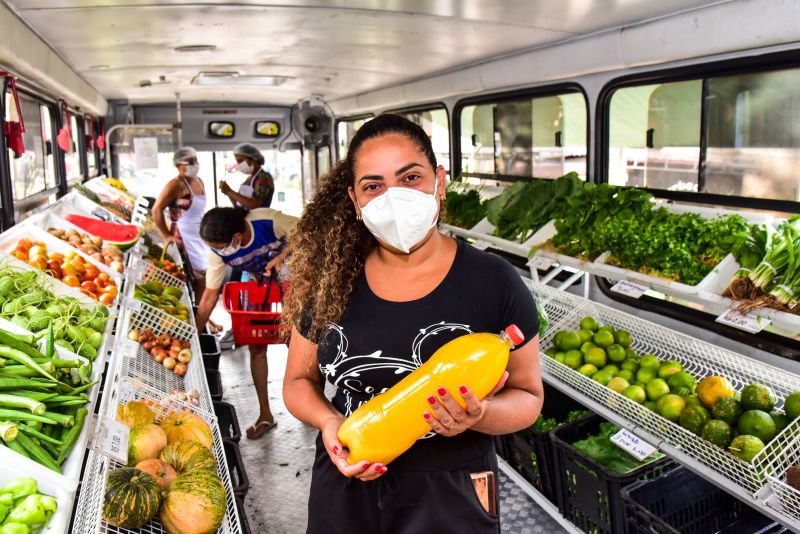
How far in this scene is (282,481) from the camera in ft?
14.0

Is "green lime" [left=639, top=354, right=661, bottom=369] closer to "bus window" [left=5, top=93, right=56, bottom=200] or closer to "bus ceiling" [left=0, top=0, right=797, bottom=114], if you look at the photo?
"bus ceiling" [left=0, top=0, right=797, bottom=114]

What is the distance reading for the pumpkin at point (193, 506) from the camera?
2.14 m

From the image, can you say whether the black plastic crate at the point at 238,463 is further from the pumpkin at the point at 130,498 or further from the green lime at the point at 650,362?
the green lime at the point at 650,362

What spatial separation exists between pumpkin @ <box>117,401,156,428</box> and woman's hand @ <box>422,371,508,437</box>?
1561 millimetres

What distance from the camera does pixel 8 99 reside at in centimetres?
425

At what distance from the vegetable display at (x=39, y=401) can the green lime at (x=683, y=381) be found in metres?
2.56

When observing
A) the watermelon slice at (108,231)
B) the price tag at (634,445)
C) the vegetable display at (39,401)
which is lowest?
the price tag at (634,445)

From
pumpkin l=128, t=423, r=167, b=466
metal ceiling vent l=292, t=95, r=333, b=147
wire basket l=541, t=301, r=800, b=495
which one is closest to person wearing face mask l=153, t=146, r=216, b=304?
metal ceiling vent l=292, t=95, r=333, b=147

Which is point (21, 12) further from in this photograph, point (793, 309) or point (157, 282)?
point (793, 309)

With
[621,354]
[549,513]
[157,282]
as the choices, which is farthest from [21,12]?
[549,513]

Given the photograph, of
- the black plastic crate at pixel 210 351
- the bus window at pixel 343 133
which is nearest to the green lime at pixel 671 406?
the black plastic crate at pixel 210 351

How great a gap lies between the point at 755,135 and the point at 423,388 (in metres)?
2.61

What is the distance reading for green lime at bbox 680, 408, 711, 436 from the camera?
2734 mm

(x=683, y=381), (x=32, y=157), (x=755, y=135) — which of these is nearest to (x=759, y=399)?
(x=683, y=381)
